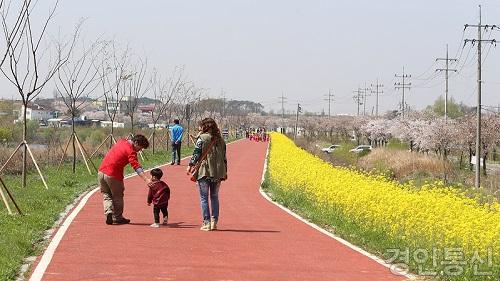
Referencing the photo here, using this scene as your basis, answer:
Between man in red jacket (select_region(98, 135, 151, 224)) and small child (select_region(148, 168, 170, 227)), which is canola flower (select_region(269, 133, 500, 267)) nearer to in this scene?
Result: small child (select_region(148, 168, 170, 227))

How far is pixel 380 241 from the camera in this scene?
1005cm

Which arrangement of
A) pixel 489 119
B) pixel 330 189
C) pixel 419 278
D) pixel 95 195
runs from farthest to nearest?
pixel 489 119 → pixel 95 195 → pixel 330 189 → pixel 419 278

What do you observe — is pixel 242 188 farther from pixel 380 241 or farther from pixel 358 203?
pixel 380 241

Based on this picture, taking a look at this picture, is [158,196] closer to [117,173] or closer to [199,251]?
[117,173]

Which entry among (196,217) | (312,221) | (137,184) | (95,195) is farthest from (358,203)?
(137,184)

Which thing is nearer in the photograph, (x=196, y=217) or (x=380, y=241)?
(x=380, y=241)

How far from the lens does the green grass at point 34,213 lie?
8.38m

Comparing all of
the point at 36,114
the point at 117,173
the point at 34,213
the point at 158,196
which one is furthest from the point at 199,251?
the point at 36,114

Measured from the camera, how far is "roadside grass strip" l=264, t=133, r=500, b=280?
792 centimetres

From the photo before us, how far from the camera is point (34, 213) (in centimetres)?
1221

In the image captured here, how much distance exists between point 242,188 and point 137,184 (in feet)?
9.20

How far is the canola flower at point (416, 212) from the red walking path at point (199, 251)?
86 cm

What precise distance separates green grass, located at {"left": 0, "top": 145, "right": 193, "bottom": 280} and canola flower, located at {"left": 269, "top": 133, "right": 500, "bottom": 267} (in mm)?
4961

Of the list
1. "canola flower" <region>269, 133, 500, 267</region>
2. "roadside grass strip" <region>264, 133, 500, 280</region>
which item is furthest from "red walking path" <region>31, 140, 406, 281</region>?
"canola flower" <region>269, 133, 500, 267</region>
